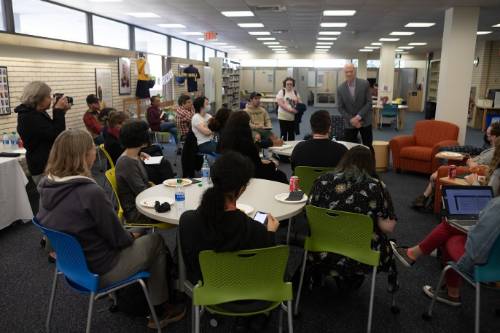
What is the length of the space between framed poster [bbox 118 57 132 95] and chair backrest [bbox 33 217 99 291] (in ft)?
26.5

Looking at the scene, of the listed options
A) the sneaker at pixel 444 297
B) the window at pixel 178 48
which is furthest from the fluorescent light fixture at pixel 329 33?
the sneaker at pixel 444 297

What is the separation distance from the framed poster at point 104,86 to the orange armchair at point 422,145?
Result: 607 cm

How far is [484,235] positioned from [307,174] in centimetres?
154

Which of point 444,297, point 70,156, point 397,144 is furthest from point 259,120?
point 70,156

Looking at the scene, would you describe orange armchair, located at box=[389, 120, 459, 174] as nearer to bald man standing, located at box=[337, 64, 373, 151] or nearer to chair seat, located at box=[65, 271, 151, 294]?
bald man standing, located at box=[337, 64, 373, 151]

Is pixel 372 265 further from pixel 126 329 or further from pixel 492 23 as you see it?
pixel 492 23

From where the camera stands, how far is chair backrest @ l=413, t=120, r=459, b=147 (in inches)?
272

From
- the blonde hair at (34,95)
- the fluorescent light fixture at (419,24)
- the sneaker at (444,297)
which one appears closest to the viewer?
the sneaker at (444,297)

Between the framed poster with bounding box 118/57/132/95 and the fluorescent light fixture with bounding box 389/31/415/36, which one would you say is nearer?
the framed poster with bounding box 118/57/132/95

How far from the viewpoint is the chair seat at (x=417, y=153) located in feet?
22.0

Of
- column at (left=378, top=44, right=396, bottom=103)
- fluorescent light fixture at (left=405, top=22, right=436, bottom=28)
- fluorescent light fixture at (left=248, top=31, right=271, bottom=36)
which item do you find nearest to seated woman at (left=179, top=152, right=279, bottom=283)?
fluorescent light fixture at (left=405, top=22, right=436, bottom=28)

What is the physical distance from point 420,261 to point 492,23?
29.1ft

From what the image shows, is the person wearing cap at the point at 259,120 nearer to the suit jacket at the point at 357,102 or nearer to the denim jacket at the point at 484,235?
the suit jacket at the point at 357,102

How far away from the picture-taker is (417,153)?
681cm
